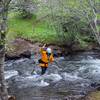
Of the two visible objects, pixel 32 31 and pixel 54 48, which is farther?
pixel 32 31

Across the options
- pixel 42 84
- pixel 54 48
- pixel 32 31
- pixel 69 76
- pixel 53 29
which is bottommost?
pixel 69 76

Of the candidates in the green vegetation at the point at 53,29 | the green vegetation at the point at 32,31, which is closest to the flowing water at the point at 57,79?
the green vegetation at the point at 53,29

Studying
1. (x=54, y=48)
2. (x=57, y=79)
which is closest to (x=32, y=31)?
(x=54, y=48)

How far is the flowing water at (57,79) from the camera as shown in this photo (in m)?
21.2

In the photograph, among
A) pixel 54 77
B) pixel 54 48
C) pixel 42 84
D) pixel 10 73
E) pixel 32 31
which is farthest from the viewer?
pixel 32 31

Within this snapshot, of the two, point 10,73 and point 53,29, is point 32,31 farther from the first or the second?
point 10,73

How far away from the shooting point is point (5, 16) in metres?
13.4

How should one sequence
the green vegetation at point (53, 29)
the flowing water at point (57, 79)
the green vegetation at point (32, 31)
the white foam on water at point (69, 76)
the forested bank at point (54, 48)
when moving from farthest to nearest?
the green vegetation at point (32, 31) < the green vegetation at point (53, 29) < the white foam on water at point (69, 76) < the flowing water at point (57, 79) < the forested bank at point (54, 48)

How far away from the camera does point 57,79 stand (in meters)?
25.6

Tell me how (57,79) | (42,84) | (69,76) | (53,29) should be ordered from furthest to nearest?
(53,29)
(69,76)
(57,79)
(42,84)

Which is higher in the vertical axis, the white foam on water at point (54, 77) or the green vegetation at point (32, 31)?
the green vegetation at point (32, 31)

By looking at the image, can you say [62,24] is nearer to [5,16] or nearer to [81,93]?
[81,93]

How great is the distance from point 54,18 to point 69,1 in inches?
334

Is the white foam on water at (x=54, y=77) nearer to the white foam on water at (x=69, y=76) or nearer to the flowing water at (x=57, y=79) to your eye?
the flowing water at (x=57, y=79)
